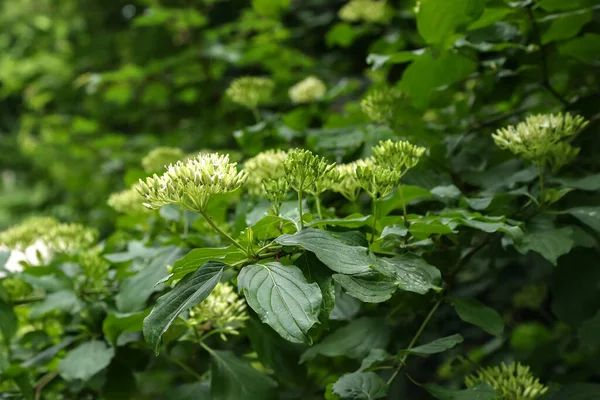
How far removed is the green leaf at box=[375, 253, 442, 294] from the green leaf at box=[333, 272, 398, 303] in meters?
0.01

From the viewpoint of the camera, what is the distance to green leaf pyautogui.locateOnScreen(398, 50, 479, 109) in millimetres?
1254

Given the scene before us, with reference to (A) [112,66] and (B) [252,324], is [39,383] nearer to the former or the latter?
(B) [252,324]

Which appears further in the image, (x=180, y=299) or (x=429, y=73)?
(x=429, y=73)

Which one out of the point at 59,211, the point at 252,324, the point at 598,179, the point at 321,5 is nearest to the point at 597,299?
the point at 598,179

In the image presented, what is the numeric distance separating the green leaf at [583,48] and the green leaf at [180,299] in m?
1.02

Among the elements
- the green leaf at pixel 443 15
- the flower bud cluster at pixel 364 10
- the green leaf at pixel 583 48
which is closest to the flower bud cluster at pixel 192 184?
the green leaf at pixel 443 15

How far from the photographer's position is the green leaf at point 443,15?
3.54 ft

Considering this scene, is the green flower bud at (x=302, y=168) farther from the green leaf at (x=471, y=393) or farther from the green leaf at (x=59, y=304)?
the green leaf at (x=59, y=304)

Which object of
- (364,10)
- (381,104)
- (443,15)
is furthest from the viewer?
(364,10)

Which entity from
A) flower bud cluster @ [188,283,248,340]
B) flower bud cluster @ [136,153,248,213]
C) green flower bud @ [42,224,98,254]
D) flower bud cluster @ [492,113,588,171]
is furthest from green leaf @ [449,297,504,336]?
green flower bud @ [42,224,98,254]

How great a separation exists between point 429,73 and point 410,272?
24.8 inches

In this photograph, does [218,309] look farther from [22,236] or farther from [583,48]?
[583,48]

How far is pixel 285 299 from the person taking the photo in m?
0.68

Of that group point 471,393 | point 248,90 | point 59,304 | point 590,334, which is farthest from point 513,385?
point 248,90
